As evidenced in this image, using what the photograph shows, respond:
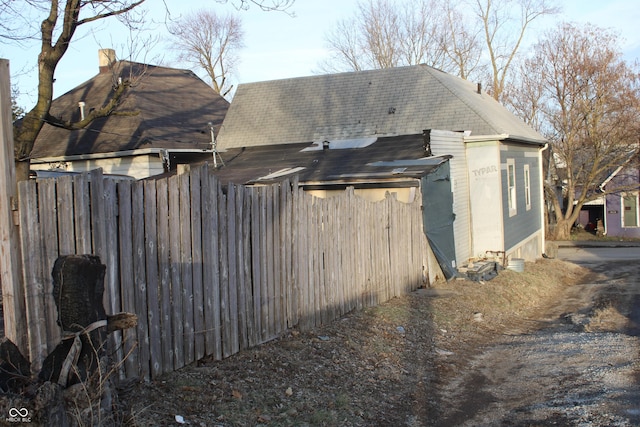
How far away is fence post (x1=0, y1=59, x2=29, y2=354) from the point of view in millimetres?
4730

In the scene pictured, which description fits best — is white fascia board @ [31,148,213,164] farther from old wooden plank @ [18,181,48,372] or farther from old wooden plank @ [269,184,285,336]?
old wooden plank @ [18,181,48,372]

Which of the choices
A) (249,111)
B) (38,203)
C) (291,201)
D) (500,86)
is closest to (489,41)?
(500,86)

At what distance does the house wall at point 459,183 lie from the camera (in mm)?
15289

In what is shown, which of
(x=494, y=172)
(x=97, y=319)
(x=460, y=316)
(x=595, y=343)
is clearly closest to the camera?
(x=97, y=319)

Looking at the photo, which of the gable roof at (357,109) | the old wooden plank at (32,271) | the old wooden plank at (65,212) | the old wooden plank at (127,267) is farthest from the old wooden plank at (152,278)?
the gable roof at (357,109)

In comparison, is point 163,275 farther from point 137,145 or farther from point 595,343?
point 137,145

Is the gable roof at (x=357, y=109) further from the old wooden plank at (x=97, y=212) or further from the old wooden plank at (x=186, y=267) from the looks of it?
the old wooden plank at (x=97, y=212)

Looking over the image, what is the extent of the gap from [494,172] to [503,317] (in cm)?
646

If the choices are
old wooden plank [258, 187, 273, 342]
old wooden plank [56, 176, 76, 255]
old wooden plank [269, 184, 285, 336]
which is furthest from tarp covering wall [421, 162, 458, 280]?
old wooden plank [56, 176, 76, 255]

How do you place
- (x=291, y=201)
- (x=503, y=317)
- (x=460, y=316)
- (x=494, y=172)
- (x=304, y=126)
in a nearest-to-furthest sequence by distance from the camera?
1. (x=291, y=201)
2. (x=460, y=316)
3. (x=503, y=317)
4. (x=494, y=172)
5. (x=304, y=126)

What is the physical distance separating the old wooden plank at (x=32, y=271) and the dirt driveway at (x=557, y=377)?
3.62m

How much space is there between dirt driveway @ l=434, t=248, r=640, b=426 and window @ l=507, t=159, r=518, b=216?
281 inches

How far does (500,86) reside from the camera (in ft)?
138

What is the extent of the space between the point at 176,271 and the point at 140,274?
0.45 metres
